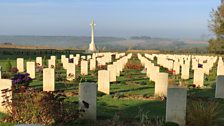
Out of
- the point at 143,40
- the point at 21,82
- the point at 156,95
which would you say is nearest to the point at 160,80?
the point at 156,95

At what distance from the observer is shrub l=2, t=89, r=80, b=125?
912 centimetres

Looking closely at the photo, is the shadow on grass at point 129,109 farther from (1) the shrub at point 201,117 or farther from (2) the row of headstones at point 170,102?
(1) the shrub at point 201,117

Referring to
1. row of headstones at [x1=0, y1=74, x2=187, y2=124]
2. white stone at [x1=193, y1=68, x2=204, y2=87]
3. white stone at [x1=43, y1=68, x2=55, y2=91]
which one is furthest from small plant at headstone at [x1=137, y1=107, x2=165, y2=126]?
white stone at [x1=193, y1=68, x2=204, y2=87]

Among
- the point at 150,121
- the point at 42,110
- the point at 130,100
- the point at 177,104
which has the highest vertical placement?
the point at 177,104

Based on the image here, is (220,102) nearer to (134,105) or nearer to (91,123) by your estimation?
(134,105)

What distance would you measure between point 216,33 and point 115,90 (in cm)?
4543

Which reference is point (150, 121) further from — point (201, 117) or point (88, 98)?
point (88, 98)

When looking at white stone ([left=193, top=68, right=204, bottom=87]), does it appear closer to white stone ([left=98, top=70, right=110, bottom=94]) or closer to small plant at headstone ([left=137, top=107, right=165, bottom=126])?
white stone ([left=98, top=70, right=110, bottom=94])

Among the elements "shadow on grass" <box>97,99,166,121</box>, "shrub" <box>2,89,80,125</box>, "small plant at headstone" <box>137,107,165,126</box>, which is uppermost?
"shrub" <box>2,89,80,125</box>

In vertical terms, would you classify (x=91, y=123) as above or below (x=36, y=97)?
below

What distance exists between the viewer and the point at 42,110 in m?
9.16

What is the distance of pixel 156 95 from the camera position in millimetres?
13859

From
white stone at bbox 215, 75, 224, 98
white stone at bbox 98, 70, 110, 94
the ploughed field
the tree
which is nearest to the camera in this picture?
the ploughed field

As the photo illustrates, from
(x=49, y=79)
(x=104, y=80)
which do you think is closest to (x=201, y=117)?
(x=104, y=80)
